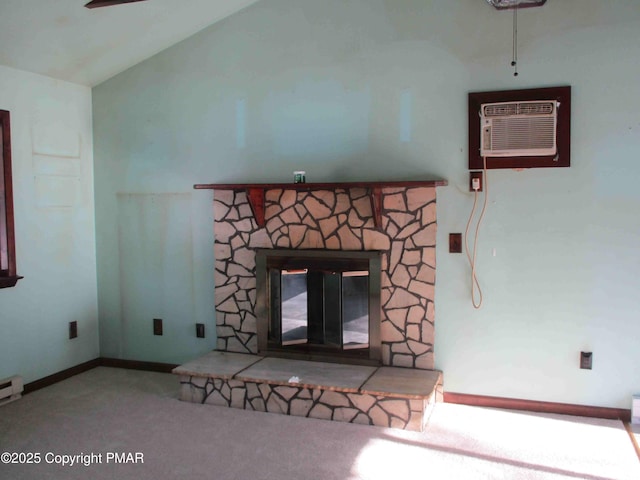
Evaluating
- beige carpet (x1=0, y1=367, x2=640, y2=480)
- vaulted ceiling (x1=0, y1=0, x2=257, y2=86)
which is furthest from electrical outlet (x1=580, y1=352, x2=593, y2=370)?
vaulted ceiling (x1=0, y1=0, x2=257, y2=86)

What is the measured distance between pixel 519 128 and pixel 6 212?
11.2ft

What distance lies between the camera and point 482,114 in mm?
3498

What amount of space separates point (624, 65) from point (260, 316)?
9.29ft

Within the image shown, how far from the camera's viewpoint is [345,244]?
3938mm

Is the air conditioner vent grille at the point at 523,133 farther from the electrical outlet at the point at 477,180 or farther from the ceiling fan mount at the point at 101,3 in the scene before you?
the ceiling fan mount at the point at 101,3

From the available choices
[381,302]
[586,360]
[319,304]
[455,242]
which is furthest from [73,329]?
[586,360]

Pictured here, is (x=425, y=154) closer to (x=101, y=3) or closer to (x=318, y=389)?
(x=318, y=389)

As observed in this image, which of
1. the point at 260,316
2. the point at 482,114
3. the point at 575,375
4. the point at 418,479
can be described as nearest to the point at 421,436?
the point at 418,479

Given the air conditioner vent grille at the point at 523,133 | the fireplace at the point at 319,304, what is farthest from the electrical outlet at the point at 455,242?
the air conditioner vent grille at the point at 523,133

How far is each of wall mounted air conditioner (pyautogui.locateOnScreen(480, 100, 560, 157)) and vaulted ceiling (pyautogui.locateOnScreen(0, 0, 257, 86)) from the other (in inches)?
74.3

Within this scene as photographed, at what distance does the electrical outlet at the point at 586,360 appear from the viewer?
347cm

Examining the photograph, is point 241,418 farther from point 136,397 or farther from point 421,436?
point 421,436

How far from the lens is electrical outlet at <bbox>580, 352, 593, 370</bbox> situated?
347cm

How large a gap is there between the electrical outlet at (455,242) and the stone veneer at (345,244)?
11 cm
